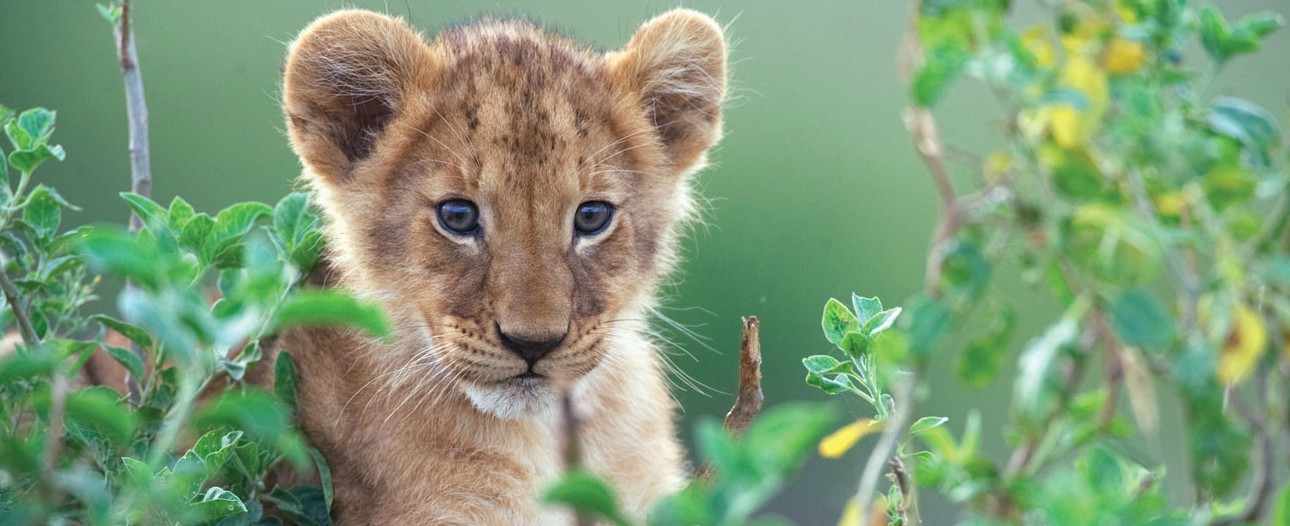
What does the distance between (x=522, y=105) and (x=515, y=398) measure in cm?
56

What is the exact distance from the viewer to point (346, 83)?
8.80 ft

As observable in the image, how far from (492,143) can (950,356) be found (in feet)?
11.0

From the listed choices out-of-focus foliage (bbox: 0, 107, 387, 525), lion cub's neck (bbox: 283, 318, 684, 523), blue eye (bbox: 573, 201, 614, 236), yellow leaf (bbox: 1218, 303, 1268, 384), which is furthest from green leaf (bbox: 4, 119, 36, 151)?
yellow leaf (bbox: 1218, 303, 1268, 384)

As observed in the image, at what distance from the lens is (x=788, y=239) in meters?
5.65

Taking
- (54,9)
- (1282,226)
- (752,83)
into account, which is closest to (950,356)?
(752,83)

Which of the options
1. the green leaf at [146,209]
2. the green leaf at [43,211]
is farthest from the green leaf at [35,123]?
the green leaf at [146,209]

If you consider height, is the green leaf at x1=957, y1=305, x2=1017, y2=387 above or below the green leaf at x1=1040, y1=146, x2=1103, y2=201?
below

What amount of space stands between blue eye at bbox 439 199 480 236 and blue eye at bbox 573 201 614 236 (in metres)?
0.19

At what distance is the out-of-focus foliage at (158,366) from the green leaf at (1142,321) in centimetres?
53

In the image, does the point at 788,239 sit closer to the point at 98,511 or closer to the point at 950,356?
the point at 950,356

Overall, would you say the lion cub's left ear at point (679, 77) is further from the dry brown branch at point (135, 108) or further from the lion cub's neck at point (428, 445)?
the dry brown branch at point (135, 108)

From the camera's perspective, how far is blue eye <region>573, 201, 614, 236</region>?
2.58m

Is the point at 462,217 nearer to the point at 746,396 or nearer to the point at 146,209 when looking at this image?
the point at 146,209

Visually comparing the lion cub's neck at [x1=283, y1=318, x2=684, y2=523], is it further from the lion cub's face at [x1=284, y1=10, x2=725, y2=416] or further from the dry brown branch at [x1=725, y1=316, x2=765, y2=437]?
the dry brown branch at [x1=725, y1=316, x2=765, y2=437]
